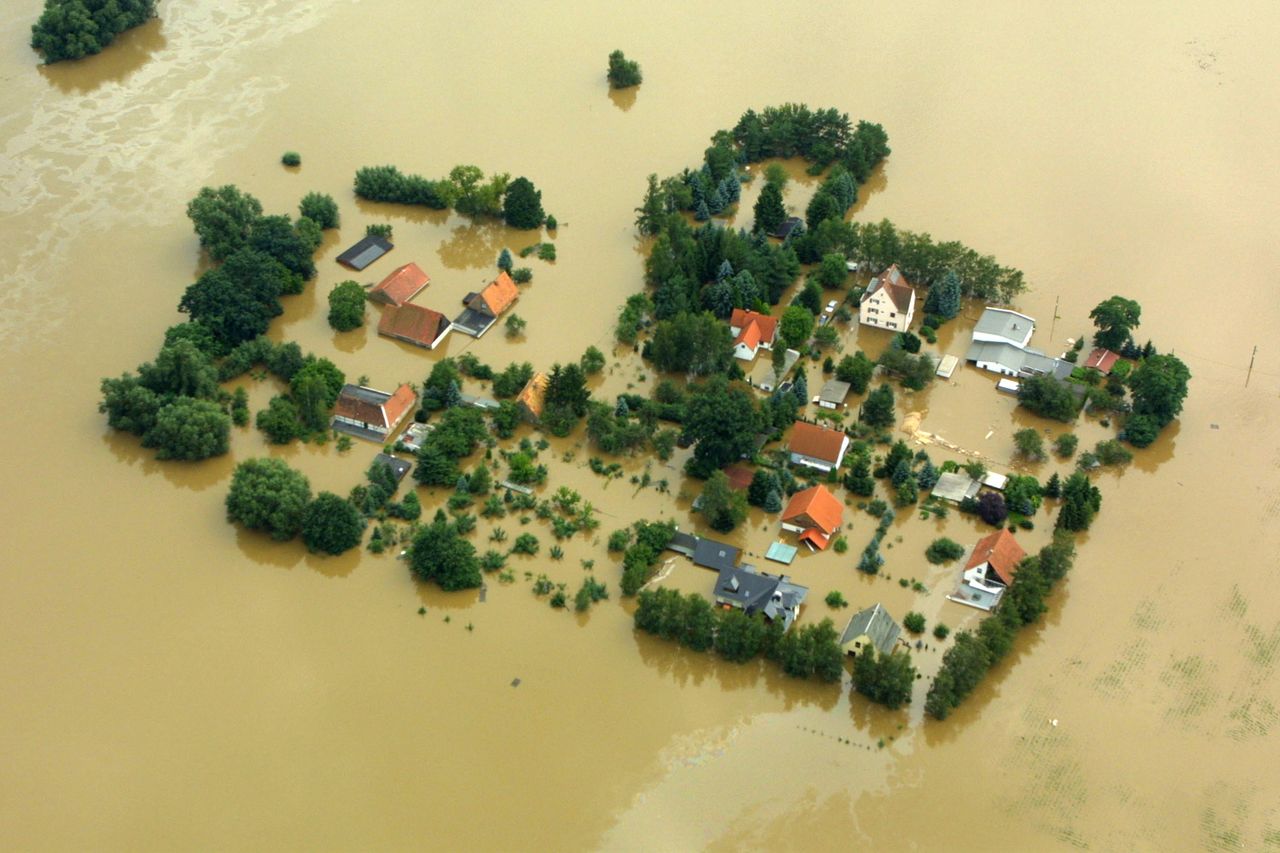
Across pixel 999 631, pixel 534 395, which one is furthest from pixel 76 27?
pixel 999 631

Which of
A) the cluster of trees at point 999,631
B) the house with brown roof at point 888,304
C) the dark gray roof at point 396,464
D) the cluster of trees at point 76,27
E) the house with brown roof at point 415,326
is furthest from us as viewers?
the cluster of trees at point 76,27

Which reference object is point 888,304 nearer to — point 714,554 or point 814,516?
point 814,516

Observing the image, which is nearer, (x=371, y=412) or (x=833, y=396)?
(x=371, y=412)

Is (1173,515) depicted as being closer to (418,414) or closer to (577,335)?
(577,335)

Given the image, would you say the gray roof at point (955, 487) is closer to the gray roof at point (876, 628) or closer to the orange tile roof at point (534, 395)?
the gray roof at point (876, 628)

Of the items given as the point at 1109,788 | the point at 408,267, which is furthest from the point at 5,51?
the point at 1109,788

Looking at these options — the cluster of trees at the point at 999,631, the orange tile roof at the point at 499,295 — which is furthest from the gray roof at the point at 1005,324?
the orange tile roof at the point at 499,295
